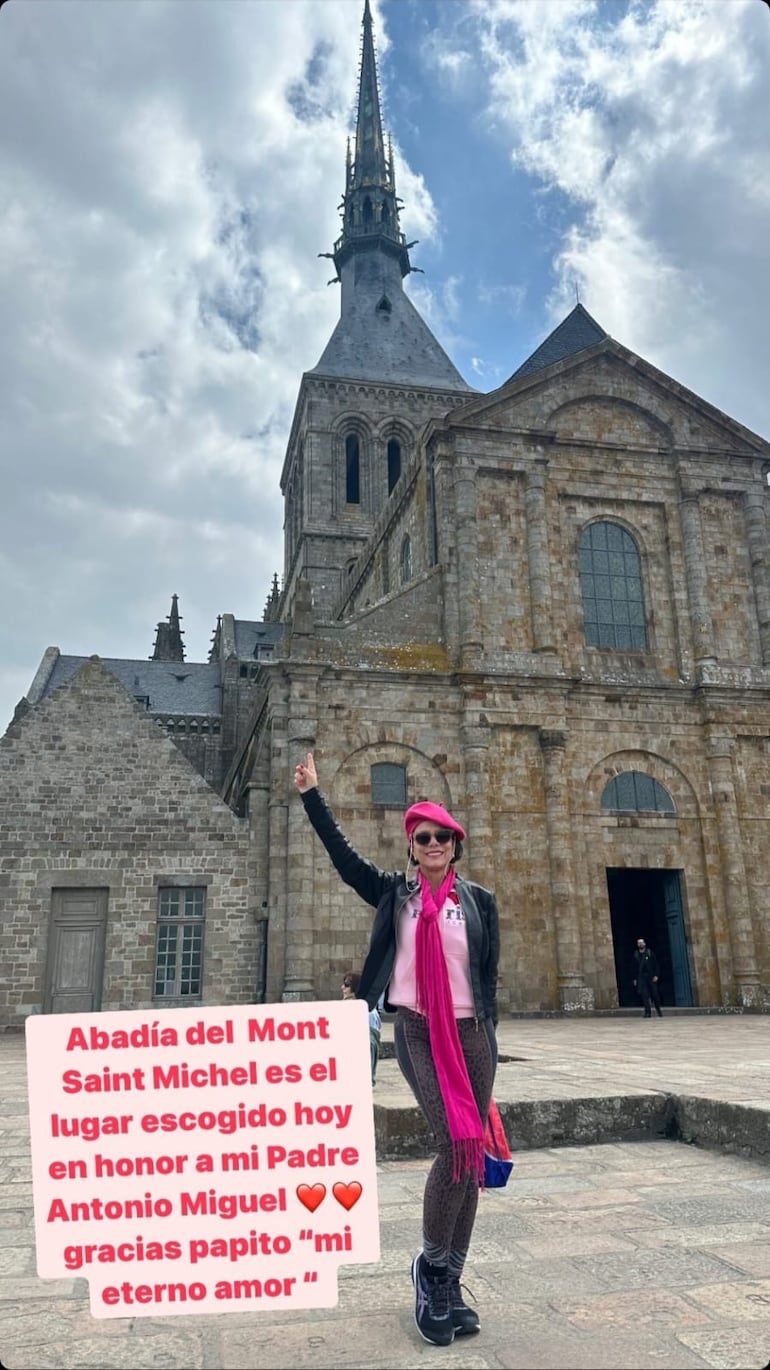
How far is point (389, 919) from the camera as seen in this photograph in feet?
12.0

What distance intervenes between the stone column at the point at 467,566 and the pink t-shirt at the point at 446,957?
54.8 ft

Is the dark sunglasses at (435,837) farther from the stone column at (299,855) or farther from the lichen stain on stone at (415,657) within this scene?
the lichen stain on stone at (415,657)

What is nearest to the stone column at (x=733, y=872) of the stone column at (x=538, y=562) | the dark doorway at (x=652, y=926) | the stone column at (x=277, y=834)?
the dark doorway at (x=652, y=926)

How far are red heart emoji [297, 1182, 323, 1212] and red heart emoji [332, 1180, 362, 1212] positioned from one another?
0.04m

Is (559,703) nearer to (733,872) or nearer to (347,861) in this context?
(733,872)

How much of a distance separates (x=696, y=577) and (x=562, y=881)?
8.14m

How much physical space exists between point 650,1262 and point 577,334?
85.1ft

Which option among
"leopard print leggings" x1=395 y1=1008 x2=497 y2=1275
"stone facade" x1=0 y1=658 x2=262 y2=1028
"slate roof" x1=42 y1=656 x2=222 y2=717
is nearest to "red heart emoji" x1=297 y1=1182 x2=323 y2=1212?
"leopard print leggings" x1=395 y1=1008 x2=497 y2=1275

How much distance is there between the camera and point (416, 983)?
346 centimetres

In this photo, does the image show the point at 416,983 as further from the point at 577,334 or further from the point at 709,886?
the point at 577,334

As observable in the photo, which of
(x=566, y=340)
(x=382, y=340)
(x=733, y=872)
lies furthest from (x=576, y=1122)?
(x=382, y=340)

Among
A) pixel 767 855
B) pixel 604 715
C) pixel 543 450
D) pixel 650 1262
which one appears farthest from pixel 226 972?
pixel 650 1262

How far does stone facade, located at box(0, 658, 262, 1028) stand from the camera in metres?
17.4

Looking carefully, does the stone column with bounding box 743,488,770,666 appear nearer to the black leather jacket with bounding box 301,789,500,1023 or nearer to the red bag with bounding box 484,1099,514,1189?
the black leather jacket with bounding box 301,789,500,1023
